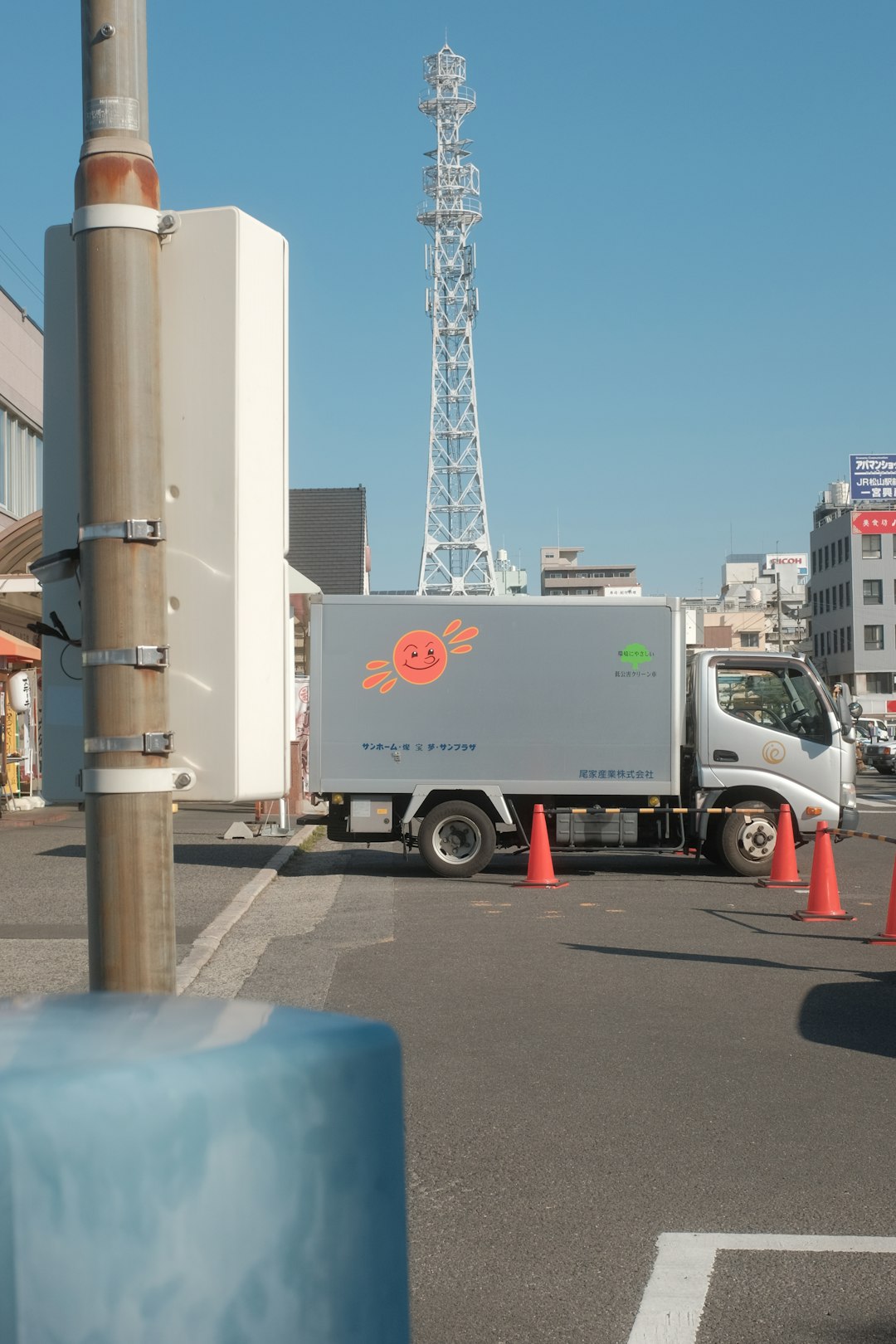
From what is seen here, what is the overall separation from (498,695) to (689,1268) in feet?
39.8

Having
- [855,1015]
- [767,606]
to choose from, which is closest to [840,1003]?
[855,1015]

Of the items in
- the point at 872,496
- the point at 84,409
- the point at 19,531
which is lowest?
the point at 84,409

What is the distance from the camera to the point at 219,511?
135 inches

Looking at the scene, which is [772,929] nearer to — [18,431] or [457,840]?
[457,840]

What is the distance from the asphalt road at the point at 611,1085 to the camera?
4316mm

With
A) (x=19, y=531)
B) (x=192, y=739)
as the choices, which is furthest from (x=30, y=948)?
(x=19, y=531)

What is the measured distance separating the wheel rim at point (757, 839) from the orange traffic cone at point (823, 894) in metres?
3.31

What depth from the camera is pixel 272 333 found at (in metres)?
3.59

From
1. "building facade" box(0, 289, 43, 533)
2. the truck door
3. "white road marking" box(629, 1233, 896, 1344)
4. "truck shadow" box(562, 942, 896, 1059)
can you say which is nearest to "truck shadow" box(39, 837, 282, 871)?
the truck door

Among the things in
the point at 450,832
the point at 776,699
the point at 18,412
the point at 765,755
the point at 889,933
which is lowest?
the point at 889,933

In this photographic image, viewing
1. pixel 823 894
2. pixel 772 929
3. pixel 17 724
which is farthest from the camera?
pixel 17 724

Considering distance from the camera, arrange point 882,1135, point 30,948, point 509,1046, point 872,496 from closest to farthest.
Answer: point 882,1135, point 509,1046, point 30,948, point 872,496

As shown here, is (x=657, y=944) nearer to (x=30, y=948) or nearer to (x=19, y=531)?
(x=30, y=948)

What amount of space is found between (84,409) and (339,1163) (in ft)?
6.20
